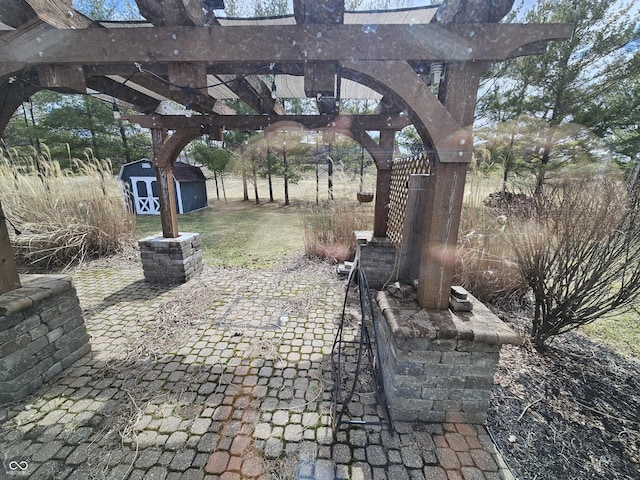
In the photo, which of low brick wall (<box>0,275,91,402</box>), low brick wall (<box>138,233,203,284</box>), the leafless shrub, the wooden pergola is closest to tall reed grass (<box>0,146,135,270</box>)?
low brick wall (<box>138,233,203,284</box>)

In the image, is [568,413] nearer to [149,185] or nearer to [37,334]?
[37,334]

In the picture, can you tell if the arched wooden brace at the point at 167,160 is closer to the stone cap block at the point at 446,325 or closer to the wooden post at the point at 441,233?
the wooden post at the point at 441,233

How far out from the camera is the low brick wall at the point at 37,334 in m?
1.91

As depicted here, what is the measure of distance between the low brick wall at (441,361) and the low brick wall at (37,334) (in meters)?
2.74

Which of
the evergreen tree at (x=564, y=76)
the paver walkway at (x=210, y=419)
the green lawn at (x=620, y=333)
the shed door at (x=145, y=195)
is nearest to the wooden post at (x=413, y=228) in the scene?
the paver walkway at (x=210, y=419)

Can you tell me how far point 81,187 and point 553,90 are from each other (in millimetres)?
13235

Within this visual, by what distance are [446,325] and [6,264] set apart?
3338 mm

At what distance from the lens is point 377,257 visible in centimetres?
388

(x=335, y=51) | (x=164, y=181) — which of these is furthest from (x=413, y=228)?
(x=164, y=181)

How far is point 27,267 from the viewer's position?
455 centimetres

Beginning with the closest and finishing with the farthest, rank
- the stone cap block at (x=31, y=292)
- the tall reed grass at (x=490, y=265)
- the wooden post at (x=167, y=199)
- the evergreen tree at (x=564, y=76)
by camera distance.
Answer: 1. the stone cap block at (x=31, y=292)
2. the tall reed grass at (x=490, y=265)
3. the wooden post at (x=167, y=199)
4. the evergreen tree at (x=564, y=76)

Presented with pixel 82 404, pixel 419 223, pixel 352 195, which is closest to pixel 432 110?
pixel 419 223

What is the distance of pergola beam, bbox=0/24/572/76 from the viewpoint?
1493 millimetres

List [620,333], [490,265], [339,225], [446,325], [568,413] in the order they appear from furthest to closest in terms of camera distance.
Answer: [339,225] → [490,265] → [620,333] → [568,413] → [446,325]
